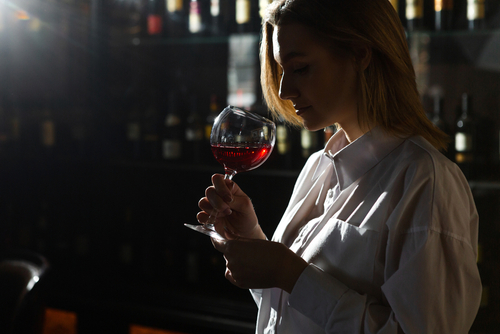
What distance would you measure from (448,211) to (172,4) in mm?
1606

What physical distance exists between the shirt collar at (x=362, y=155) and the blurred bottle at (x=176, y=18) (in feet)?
4.20

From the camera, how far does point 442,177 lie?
680 millimetres

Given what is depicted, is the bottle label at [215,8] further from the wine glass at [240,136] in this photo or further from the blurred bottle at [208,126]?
the wine glass at [240,136]

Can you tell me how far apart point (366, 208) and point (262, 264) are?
0.20 meters

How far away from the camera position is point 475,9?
153cm

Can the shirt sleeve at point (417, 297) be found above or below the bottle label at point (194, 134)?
below

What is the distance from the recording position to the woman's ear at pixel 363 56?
29.9 inches

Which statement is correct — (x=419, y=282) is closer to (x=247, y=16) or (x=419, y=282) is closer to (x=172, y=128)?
(x=247, y=16)

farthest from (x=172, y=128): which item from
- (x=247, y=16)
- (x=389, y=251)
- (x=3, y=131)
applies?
(x=389, y=251)

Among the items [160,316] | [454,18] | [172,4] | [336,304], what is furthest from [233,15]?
[336,304]

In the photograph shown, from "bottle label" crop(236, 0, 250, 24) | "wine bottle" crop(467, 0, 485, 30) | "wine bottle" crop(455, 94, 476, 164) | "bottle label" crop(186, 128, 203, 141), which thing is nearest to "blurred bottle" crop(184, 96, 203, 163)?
"bottle label" crop(186, 128, 203, 141)

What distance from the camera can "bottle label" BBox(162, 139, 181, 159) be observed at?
193 cm

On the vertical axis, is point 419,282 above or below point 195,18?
below

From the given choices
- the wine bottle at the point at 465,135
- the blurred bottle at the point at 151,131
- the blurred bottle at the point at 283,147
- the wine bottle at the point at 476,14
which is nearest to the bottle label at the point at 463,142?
the wine bottle at the point at 465,135
